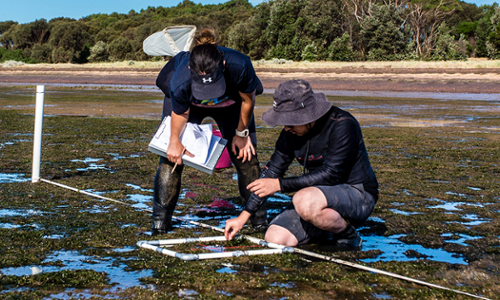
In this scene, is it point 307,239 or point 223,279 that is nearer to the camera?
point 223,279

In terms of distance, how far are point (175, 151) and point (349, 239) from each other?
1.57m

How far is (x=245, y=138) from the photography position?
15.7ft

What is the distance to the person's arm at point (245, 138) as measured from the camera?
447 centimetres

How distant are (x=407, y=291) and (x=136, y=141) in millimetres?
7568

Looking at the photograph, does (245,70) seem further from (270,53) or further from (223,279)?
(270,53)

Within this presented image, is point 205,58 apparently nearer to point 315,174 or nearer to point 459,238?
point 315,174

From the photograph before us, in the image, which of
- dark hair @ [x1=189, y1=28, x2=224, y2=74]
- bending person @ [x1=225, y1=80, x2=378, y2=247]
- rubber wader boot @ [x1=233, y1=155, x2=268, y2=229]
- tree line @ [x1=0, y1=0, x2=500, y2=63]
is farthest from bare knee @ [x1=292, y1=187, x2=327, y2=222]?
tree line @ [x1=0, y1=0, x2=500, y2=63]

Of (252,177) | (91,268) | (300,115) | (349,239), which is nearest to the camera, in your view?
(91,268)

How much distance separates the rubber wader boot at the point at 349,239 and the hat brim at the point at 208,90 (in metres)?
1.45

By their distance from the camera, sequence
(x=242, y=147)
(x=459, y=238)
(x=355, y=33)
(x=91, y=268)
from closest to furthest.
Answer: (x=91, y=268)
(x=459, y=238)
(x=242, y=147)
(x=355, y=33)

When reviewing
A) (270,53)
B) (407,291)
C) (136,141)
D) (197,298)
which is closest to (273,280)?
(197,298)

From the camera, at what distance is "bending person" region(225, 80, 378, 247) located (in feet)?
12.8

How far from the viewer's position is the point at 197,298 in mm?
3283

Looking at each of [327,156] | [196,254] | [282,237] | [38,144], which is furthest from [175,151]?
[38,144]
